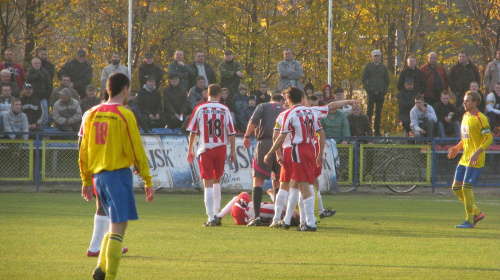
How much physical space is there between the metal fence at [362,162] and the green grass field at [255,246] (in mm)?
3506

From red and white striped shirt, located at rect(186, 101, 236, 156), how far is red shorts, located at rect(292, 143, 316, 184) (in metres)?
1.33

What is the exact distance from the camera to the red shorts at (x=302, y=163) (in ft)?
38.0

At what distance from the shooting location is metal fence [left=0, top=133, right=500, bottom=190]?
1902cm

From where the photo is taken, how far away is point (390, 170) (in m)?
19.8

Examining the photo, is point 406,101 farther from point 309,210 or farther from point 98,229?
point 98,229

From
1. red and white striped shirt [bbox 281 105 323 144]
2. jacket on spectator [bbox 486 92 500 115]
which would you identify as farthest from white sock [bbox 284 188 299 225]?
jacket on spectator [bbox 486 92 500 115]

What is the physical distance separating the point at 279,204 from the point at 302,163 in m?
1.02

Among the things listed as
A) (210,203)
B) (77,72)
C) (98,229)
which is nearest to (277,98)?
(210,203)

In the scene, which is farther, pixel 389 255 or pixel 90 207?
pixel 90 207

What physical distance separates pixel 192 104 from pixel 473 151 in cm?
958

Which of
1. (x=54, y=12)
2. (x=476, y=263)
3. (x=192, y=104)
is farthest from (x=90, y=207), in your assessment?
(x=54, y=12)

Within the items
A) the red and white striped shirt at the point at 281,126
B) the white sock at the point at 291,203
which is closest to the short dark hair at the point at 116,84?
the red and white striped shirt at the point at 281,126

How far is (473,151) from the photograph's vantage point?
41.7 feet

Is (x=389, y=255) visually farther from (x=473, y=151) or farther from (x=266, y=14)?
(x=266, y=14)
